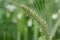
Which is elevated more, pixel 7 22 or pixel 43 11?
pixel 7 22

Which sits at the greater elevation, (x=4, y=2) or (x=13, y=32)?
(x=4, y=2)

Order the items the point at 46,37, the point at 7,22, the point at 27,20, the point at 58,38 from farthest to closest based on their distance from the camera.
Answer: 1. the point at 7,22
2. the point at 27,20
3. the point at 58,38
4. the point at 46,37

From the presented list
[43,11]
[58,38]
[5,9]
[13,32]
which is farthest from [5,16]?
[43,11]

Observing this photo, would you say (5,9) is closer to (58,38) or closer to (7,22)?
(7,22)

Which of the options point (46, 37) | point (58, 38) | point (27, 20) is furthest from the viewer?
point (27, 20)

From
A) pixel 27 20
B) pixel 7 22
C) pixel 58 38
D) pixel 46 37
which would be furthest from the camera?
pixel 7 22

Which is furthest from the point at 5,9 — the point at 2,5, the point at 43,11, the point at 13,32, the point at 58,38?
the point at 43,11

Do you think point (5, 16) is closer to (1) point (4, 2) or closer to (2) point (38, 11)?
(1) point (4, 2)

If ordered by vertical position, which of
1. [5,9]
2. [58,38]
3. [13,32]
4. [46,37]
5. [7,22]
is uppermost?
[5,9]

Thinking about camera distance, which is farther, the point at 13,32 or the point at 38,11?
the point at 13,32
